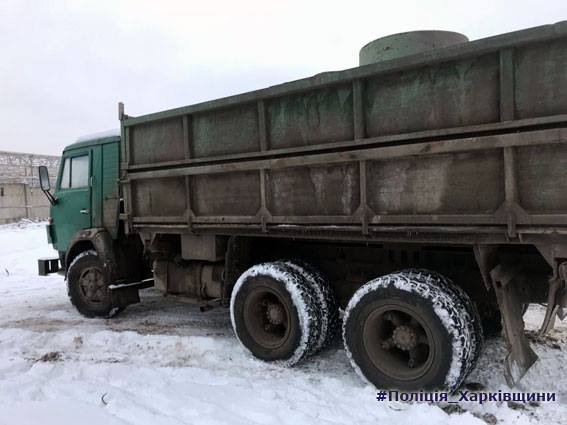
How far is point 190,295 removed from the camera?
5.52 meters

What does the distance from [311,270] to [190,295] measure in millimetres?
1835

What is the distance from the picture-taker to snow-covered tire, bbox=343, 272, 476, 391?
3.32 meters

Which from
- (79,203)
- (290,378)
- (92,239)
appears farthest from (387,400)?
(79,203)

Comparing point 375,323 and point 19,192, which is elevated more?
point 19,192

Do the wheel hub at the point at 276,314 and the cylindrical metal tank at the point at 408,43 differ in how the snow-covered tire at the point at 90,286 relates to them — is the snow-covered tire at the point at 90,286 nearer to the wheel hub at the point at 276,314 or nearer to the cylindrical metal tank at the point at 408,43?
the wheel hub at the point at 276,314

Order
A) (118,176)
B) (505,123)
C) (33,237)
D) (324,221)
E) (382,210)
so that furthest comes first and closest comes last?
(33,237) → (118,176) → (324,221) → (382,210) → (505,123)

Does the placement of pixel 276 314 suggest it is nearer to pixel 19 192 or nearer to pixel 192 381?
pixel 192 381

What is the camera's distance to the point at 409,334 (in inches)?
141

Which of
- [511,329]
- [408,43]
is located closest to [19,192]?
[408,43]

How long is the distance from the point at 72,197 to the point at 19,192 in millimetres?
18970

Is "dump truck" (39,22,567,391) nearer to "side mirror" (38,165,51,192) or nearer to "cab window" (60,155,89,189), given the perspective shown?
"cab window" (60,155,89,189)

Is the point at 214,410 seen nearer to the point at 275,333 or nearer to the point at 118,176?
the point at 275,333

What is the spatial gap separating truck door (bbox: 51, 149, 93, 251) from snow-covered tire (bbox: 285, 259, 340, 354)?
3601 millimetres

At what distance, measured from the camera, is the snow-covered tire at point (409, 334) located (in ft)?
10.9
